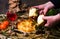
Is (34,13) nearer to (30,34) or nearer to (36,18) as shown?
(36,18)

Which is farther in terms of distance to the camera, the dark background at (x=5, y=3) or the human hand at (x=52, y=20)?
the dark background at (x=5, y=3)

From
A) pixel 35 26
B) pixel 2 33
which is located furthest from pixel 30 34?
pixel 2 33

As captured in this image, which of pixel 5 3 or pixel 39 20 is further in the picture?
pixel 5 3

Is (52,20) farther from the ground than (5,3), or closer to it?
closer to it

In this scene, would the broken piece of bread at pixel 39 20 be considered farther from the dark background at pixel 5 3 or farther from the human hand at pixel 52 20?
the dark background at pixel 5 3

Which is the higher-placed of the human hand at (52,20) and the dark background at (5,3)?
the dark background at (5,3)

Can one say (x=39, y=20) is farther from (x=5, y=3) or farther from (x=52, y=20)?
(x=5, y=3)

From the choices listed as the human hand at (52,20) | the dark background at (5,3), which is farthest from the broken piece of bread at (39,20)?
the dark background at (5,3)

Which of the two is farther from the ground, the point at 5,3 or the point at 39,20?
the point at 5,3

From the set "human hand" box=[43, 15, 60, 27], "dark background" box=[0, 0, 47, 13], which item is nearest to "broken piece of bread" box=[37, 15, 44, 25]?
"human hand" box=[43, 15, 60, 27]

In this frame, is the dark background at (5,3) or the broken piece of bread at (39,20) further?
the dark background at (5,3)

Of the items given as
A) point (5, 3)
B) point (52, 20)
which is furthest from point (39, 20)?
point (5, 3)
